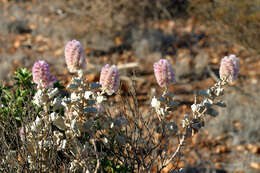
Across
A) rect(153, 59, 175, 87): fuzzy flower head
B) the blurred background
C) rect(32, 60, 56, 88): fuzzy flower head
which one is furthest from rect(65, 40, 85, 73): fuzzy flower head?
the blurred background

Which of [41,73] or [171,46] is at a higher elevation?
[171,46]

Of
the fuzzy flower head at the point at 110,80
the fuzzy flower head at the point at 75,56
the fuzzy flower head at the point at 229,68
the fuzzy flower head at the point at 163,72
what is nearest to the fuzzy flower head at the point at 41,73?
the fuzzy flower head at the point at 75,56

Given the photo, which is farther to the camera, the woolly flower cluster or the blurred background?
the blurred background

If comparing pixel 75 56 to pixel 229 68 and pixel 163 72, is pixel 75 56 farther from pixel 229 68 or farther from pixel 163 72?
pixel 229 68

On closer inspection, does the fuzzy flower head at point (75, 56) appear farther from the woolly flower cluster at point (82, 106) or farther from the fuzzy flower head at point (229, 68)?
the fuzzy flower head at point (229, 68)

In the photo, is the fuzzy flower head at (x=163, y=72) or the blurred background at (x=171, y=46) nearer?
the fuzzy flower head at (x=163, y=72)

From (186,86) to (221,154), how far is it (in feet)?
4.55

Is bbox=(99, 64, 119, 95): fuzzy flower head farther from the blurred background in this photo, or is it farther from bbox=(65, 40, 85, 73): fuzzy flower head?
the blurred background

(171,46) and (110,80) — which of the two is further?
(171,46)

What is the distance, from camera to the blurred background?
13.6 feet

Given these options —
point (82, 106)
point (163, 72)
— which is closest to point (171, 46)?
point (163, 72)

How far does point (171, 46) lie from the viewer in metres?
6.29

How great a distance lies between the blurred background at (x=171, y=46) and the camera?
4149 mm

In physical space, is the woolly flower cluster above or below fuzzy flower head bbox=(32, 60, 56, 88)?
below
